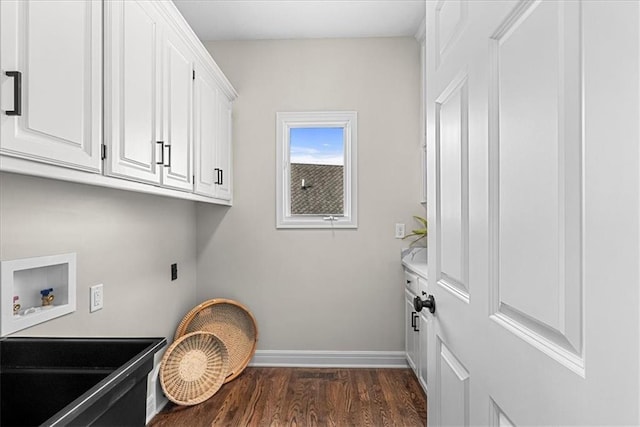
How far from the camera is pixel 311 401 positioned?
2607 mm

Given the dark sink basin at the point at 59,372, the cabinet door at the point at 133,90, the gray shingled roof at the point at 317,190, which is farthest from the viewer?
the gray shingled roof at the point at 317,190

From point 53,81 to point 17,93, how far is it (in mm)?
142

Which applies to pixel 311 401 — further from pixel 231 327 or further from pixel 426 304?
pixel 426 304

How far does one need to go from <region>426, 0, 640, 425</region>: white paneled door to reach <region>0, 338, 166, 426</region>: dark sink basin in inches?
32.7

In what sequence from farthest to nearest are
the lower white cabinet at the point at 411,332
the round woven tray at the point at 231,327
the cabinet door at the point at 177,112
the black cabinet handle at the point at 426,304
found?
1. the round woven tray at the point at 231,327
2. the lower white cabinet at the point at 411,332
3. the cabinet door at the point at 177,112
4. the black cabinet handle at the point at 426,304

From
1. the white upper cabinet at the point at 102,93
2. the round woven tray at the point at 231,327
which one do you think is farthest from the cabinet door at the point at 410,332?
the white upper cabinet at the point at 102,93

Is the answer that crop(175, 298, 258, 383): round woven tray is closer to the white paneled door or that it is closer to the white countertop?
the white countertop

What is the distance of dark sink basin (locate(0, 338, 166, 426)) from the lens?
1.10 m

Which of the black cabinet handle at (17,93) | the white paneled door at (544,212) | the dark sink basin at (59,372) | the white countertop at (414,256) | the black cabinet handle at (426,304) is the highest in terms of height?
the black cabinet handle at (17,93)

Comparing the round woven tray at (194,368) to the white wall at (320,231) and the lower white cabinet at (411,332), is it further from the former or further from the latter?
the lower white cabinet at (411,332)

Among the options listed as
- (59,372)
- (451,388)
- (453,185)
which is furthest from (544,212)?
(59,372)

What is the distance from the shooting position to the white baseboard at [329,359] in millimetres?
3197

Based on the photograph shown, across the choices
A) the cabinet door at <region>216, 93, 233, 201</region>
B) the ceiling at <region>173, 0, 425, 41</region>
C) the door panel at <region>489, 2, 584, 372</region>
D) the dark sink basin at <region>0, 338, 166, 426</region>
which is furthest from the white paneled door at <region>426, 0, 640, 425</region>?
the cabinet door at <region>216, 93, 233, 201</region>

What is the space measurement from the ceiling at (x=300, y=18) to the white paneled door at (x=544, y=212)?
1996 mm
